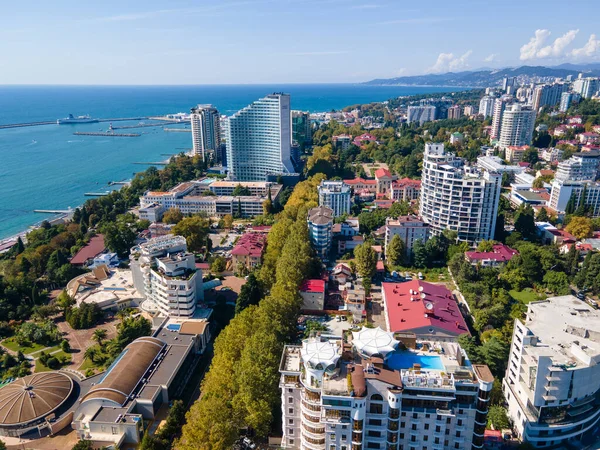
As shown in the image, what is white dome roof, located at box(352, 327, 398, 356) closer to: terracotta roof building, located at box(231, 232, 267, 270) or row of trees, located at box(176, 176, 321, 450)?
row of trees, located at box(176, 176, 321, 450)

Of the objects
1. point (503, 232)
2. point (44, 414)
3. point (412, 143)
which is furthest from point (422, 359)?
point (412, 143)

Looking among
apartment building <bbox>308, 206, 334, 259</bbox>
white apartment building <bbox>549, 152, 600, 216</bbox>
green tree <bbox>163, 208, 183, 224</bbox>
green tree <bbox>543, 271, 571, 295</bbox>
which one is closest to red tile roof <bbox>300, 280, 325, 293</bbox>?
apartment building <bbox>308, 206, 334, 259</bbox>

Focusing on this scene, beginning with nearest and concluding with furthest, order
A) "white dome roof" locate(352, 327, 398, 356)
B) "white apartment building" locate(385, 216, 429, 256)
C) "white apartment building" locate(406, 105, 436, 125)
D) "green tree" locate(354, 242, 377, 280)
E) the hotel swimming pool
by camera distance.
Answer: "white dome roof" locate(352, 327, 398, 356) → the hotel swimming pool → "green tree" locate(354, 242, 377, 280) → "white apartment building" locate(385, 216, 429, 256) → "white apartment building" locate(406, 105, 436, 125)

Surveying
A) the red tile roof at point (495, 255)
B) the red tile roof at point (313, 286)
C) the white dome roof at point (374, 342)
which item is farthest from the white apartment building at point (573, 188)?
the white dome roof at point (374, 342)

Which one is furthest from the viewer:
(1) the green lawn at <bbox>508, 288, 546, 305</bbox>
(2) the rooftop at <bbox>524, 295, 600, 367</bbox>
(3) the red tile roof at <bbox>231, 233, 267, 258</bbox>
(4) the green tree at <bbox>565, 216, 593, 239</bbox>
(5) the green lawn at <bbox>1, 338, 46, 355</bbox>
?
(4) the green tree at <bbox>565, 216, 593, 239</bbox>

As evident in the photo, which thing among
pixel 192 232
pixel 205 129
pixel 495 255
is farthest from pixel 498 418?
pixel 205 129
